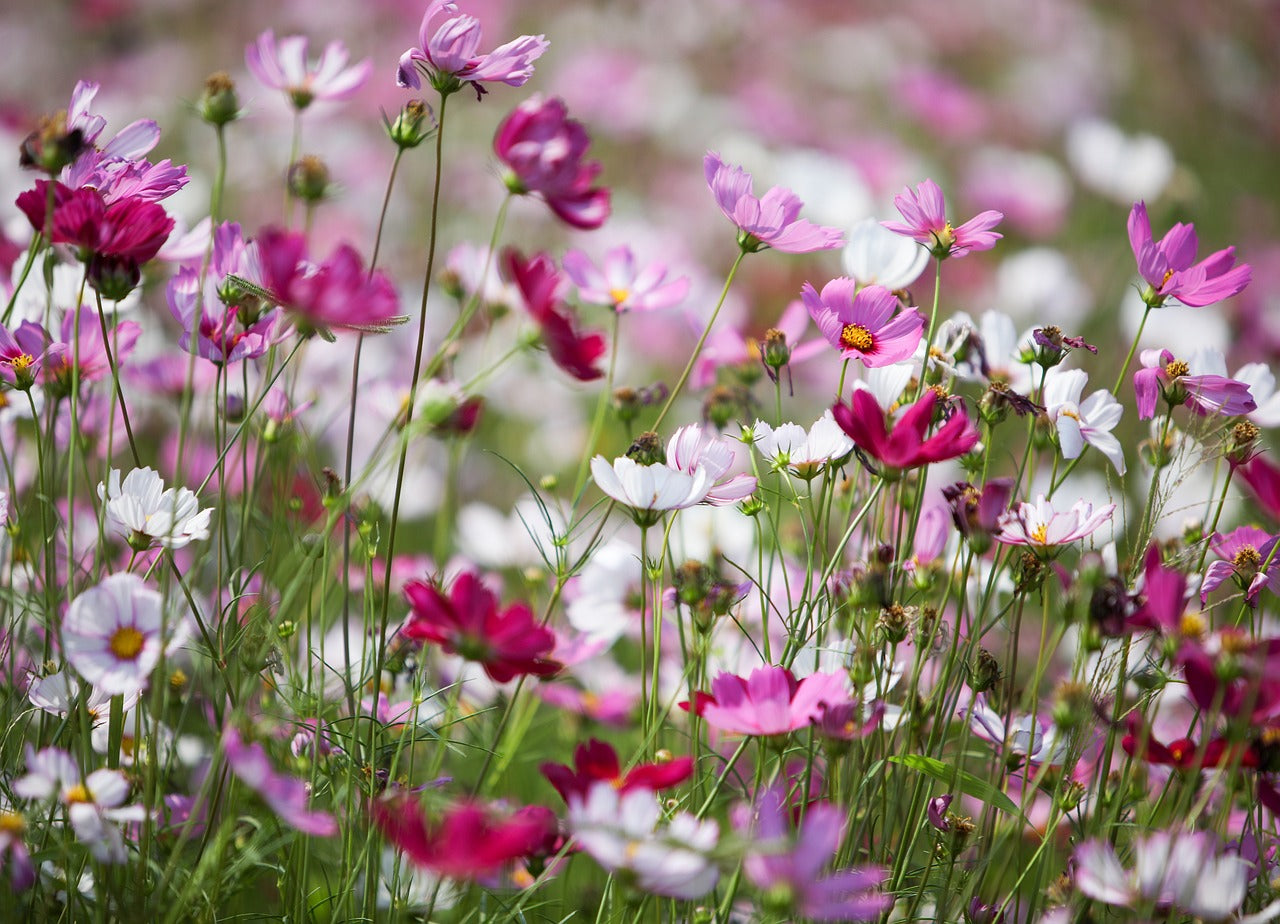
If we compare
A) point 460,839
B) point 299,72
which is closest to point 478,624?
point 460,839

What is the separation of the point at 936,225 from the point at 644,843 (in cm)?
47

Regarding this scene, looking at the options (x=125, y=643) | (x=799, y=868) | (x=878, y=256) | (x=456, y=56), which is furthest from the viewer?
(x=878, y=256)

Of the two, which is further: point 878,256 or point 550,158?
point 878,256

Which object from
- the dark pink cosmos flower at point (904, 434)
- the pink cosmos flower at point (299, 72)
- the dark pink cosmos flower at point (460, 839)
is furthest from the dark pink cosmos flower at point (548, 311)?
the pink cosmos flower at point (299, 72)

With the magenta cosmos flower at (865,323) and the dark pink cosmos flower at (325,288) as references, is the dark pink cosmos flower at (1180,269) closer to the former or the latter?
the magenta cosmos flower at (865,323)

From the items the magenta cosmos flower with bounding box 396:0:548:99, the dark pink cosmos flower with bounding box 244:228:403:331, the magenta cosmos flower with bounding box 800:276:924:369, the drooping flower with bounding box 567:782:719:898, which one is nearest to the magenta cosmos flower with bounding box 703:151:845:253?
the magenta cosmos flower with bounding box 800:276:924:369

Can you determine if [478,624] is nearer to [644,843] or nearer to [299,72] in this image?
[644,843]

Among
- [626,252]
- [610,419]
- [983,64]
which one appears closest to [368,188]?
[610,419]

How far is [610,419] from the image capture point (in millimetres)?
2115

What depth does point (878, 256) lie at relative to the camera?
0.93 metres

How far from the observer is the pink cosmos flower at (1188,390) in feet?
2.56

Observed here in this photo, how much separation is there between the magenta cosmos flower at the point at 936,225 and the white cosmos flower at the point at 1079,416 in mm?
121

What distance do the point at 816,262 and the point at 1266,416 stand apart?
5.77ft

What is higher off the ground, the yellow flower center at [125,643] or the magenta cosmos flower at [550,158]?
the magenta cosmos flower at [550,158]
